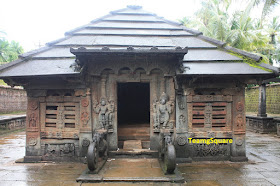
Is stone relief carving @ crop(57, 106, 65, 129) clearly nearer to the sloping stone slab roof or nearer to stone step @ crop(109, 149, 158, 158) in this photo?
the sloping stone slab roof

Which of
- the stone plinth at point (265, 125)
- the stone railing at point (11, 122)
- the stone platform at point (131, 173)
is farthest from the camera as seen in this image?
the stone plinth at point (265, 125)

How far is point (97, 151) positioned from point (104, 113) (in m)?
1.30

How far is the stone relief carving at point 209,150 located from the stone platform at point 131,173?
4.31 feet

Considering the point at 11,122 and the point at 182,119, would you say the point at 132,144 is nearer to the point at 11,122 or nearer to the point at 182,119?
the point at 182,119

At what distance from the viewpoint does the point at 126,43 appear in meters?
6.88

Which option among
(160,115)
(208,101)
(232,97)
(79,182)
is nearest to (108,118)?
(160,115)

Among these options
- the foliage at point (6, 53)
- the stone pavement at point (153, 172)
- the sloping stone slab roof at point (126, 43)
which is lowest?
the stone pavement at point (153, 172)

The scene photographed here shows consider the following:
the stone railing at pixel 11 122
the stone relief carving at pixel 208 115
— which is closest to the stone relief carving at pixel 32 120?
the stone relief carving at pixel 208 115

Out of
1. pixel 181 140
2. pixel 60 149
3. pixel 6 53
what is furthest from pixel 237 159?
pixel 6 53

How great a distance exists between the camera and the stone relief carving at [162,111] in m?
6.34

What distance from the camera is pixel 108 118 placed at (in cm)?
640

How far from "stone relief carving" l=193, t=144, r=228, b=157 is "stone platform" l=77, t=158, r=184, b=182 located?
1.32 m

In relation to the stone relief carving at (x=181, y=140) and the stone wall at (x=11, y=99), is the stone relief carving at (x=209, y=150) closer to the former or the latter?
the stone relief carving at (x=181, y=140)

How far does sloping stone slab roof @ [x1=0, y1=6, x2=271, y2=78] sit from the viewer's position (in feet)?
19.3
